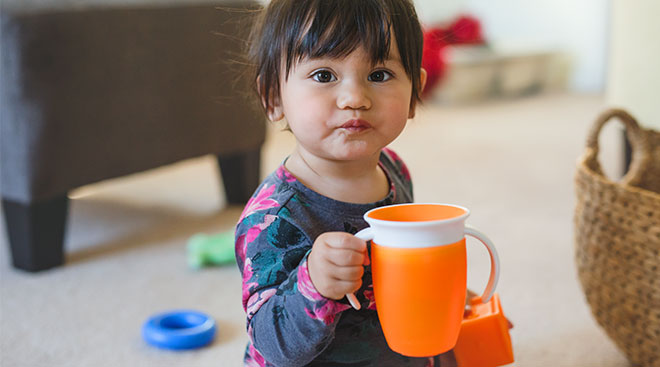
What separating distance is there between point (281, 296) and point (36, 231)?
97 centimetres

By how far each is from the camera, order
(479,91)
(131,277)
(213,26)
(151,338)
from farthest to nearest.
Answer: (479,91), (213,26), (131,277), (151,338)

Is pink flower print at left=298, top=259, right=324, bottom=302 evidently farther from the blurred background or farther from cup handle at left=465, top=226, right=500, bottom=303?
the blurred background

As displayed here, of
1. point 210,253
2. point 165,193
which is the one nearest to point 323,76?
point 210,253

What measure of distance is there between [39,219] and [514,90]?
3062 mm

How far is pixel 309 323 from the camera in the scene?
64 centimetres

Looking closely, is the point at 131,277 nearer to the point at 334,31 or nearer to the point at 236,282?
the point at 236,282

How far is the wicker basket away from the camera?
93 cm

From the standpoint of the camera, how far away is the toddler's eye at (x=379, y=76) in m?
0.73

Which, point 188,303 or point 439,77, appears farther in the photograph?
point 439,77

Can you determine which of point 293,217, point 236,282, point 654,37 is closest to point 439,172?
point 654,37

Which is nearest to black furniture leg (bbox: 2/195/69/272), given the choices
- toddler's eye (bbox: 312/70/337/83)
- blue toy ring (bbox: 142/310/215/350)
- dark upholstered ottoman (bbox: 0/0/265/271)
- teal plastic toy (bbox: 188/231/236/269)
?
dark upholstered ottoman (bbox: 0/0/265/271)

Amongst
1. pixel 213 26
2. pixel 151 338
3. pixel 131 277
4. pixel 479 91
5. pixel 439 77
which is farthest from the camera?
pixel 479 91

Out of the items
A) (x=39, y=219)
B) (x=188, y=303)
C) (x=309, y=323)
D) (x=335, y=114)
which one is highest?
(x=335, y=114)

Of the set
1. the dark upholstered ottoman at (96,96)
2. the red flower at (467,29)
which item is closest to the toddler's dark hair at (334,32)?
the dark upholstered ottoman at (96,96)
